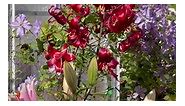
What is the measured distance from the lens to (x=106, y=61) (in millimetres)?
2383

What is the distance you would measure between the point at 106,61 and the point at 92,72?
0.28 ft

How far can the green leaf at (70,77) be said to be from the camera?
93.3 inches

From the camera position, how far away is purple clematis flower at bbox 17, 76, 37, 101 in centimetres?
238

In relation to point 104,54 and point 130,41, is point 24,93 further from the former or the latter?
point 130,41

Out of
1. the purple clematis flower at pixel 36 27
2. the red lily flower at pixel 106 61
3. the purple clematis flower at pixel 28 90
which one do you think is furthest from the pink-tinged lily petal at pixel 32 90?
the red lily flower at pixel 106 61

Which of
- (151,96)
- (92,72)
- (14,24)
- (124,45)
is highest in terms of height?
(14,24)

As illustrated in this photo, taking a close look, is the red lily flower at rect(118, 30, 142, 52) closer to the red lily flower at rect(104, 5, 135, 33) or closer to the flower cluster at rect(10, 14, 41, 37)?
the red lily flower at rect(104, 5, 135, 33)

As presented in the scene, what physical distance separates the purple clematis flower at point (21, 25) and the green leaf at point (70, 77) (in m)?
0.25

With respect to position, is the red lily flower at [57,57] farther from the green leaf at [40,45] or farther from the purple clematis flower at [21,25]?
the purple clematis flower at [21,25]

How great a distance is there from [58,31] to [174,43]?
55 cm

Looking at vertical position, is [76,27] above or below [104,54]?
above

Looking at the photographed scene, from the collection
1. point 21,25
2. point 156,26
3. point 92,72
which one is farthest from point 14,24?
point 156,26
